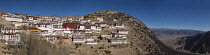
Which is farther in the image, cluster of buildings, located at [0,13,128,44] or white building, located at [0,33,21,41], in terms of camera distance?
cluster of buildings, located at [0,13,128,44]

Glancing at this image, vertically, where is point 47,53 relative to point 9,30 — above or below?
below

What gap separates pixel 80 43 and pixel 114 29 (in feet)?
81.3

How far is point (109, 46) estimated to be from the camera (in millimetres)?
56906

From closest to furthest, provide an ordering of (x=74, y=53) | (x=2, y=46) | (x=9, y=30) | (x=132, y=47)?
1. (x=2, y=46)
2. (x=74, y=53)
3. (x=9, y=30)
4. (x=132, y=47)

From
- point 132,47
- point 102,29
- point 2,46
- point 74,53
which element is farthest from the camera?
point 102,29

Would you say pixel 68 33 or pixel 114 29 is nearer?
pixel 68 33

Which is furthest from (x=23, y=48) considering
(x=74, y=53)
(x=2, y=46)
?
(x=74, y=53)

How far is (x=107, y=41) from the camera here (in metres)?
62.1

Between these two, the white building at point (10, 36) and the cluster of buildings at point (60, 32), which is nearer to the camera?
the white building at point (10, 36)

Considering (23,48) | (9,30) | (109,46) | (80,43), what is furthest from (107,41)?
(23,48)

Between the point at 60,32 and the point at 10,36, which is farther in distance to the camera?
the point at 60,32

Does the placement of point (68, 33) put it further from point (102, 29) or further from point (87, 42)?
point (102, 29)

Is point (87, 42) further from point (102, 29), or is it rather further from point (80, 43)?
point (102, 29)

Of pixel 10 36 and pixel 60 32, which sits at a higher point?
pixel 60 32
